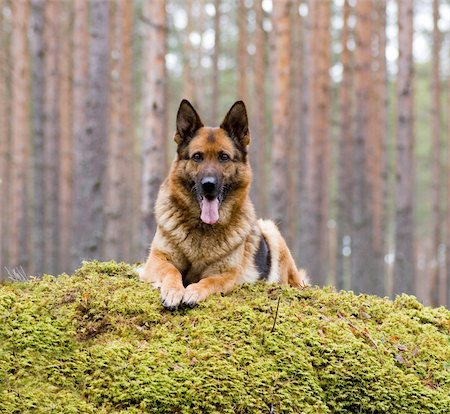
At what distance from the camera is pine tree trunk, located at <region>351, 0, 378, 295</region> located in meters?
17.1

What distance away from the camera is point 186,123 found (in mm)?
5695

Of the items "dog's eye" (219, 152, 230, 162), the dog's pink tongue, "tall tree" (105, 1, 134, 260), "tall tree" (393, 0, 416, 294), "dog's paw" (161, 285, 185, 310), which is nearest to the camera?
"dog's paw" (161, 285, 185, 310)

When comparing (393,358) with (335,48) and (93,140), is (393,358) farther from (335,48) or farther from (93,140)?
(335,48)

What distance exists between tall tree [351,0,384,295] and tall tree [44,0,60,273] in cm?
982

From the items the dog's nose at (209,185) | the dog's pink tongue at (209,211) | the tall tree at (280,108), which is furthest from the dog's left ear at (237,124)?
the tall tree at (280,108)

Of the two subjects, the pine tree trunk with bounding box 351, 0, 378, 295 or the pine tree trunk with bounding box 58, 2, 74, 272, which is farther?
the pine tree trunk with bounding box 58, 2, 74, 272

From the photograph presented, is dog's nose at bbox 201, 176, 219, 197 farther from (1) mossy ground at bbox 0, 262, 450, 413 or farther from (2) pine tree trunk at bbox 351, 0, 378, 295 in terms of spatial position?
(2) pine tree trunk at bbox 351, 0, 378, 295

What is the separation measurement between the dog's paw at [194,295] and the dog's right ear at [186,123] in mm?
1489

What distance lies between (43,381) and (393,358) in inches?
96.1

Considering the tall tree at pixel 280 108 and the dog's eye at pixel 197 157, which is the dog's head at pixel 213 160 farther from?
the tall tree at pixel 280 108

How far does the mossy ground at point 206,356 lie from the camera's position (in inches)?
147

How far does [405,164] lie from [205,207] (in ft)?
35.3

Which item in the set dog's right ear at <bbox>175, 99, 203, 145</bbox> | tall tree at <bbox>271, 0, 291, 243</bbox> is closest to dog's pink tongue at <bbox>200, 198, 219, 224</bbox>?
dog's right ear at <bbox>175, 99, 203, 145</bbox>

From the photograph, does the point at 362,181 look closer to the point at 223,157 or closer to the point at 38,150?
the point at 38,150
